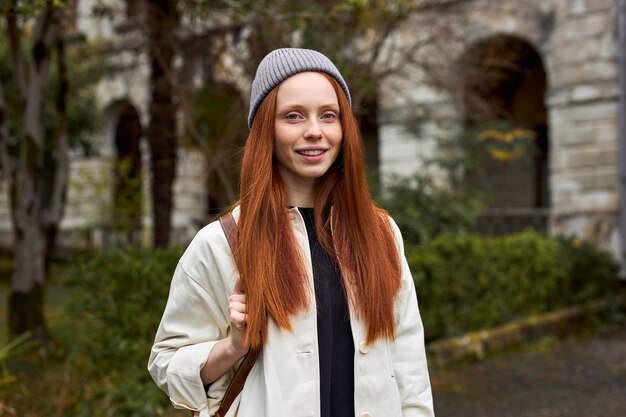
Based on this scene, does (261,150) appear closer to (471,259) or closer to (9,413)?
(9,413)

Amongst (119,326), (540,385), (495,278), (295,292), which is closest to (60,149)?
(119,326)

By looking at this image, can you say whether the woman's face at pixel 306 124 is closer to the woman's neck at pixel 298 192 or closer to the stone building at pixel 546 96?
the woman's neck at pixel 298 192

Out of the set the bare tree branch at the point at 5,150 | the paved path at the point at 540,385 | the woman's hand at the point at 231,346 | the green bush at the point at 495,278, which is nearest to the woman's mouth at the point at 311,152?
the woman's hand at the point at 231,346

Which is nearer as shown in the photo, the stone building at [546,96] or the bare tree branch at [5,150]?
the bare tree branch at [5,150]

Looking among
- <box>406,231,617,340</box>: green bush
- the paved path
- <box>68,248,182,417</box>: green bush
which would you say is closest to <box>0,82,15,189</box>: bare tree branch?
<box>68,248,182,417</box>: green bush

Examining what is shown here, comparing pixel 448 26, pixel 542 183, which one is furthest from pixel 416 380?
pixel 542 183

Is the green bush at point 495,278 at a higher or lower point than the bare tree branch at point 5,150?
lower

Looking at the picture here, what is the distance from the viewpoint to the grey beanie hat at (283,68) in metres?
1.98

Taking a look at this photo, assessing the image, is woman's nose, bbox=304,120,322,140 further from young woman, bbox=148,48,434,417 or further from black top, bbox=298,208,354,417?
black top, bbox=298,208,354,417

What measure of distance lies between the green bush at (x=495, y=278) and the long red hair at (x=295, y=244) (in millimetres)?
4513

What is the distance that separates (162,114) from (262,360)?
6.04 metres

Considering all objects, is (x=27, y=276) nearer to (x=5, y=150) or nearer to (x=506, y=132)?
(x=5, y=150)

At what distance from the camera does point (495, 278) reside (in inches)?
323

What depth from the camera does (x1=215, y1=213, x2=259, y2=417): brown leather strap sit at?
193cm
